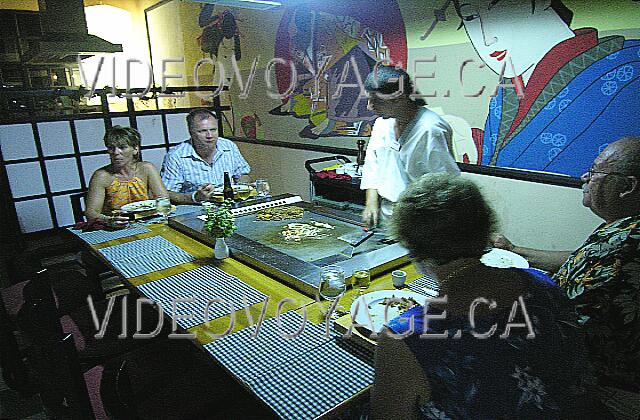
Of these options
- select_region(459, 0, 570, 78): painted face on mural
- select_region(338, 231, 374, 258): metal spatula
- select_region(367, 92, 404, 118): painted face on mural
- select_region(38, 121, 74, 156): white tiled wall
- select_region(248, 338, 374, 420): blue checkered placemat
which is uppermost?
select_region(459, 0, 570, 78): painted face on mural

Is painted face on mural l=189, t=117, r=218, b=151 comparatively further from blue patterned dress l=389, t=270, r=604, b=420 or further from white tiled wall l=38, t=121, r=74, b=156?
blue patterned dress l=389, t=270, r=604, b=420

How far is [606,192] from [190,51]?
19.8 feet

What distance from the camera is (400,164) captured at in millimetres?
2510

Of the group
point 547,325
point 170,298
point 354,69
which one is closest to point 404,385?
point 547,325

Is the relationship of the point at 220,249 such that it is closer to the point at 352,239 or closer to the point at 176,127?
the point at 352,239

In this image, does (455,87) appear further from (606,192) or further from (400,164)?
(606,192)

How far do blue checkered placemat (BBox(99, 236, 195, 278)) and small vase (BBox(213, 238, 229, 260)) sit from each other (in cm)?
12

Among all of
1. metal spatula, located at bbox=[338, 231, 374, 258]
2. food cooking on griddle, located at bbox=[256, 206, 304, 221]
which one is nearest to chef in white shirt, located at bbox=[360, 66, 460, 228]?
metal spatula, located at bbox=[338, 231, 374, 258]

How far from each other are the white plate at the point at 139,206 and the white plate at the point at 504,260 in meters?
1.96

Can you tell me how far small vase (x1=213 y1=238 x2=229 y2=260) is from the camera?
1.90 metres

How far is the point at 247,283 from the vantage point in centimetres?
165

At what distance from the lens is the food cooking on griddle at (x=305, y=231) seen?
80.9 inches

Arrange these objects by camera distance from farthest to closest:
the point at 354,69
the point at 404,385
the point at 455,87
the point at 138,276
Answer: the point at 354,69 → the point at 455,87 → the point at 138,276 → the point at 404,385

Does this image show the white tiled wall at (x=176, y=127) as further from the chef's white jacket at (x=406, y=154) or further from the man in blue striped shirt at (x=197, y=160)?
the chef's white jacket at (x=406, y=154)
